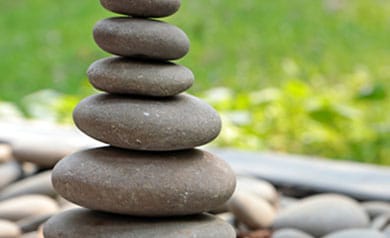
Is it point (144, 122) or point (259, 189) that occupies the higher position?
point (144, 122)

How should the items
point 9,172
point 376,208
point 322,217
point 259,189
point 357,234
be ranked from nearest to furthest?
point 357,234 < point 322,217 < point 376,208 < point 259,189 < point 9,172

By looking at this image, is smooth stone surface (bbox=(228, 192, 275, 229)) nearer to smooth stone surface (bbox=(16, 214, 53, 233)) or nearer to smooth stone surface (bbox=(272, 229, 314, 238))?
smooth stone surface (bbox=(272, 229, 314, 238))

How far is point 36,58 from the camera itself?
817cm

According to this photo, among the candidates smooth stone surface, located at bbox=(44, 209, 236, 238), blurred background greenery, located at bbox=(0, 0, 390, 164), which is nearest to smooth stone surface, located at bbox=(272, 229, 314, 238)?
smooth stone surface, located at bbox=(44, 209, 236, 238)

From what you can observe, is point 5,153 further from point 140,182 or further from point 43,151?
point 140,182

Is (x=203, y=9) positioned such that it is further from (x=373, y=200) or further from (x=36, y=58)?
(x=373, y=200)

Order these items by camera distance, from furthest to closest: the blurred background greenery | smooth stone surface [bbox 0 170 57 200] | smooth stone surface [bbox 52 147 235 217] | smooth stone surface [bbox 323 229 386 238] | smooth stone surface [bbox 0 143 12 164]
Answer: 1. the blurred background greenery
2. smooth stone surface [bbox 0 143 12 164]
3. smooth stone surface [bbox 0 170 57 200]
4. smooth stone surface [bbox 323 229 386 238]
5. smooth stone surface [bbox 52 147 235 217]

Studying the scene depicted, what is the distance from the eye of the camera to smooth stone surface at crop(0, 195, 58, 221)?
139 inches

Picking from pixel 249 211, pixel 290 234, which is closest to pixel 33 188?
pixel 249 211

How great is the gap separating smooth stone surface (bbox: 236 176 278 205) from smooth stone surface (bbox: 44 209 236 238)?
4.97ft

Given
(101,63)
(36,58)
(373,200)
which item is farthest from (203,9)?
(101,63)

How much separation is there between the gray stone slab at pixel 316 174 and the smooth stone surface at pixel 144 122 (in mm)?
1848

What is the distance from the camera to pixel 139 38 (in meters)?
2.12

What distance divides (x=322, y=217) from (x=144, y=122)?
145cm
